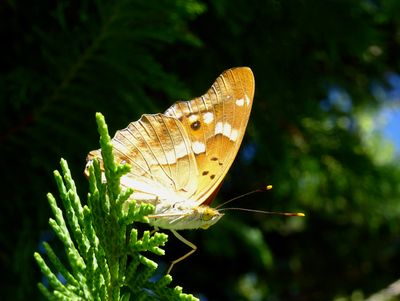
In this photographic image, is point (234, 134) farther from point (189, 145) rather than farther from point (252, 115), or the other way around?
point (252, 115)

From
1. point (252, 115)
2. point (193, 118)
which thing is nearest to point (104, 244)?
point (193, 118)

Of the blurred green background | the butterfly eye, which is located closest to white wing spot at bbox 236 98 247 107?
the butterfly eye

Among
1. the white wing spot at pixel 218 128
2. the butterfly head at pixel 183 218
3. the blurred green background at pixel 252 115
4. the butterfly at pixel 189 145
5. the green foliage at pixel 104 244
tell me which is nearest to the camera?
the green foliage at pixel 104 244

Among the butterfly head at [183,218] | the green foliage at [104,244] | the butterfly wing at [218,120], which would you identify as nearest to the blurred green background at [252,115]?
the butterfly wing at [218,120]

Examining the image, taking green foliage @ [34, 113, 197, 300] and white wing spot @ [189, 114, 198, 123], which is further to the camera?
white wing spot @ [189, 114, 198, 123]

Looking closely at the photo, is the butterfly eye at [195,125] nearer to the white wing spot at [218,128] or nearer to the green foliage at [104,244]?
the white wing spot at [218,128]

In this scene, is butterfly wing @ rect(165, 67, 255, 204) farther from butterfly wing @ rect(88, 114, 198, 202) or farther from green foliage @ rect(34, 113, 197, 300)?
green foliage @ rect(34, 113, 197, 300)

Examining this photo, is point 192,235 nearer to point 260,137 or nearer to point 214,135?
point 260,137
